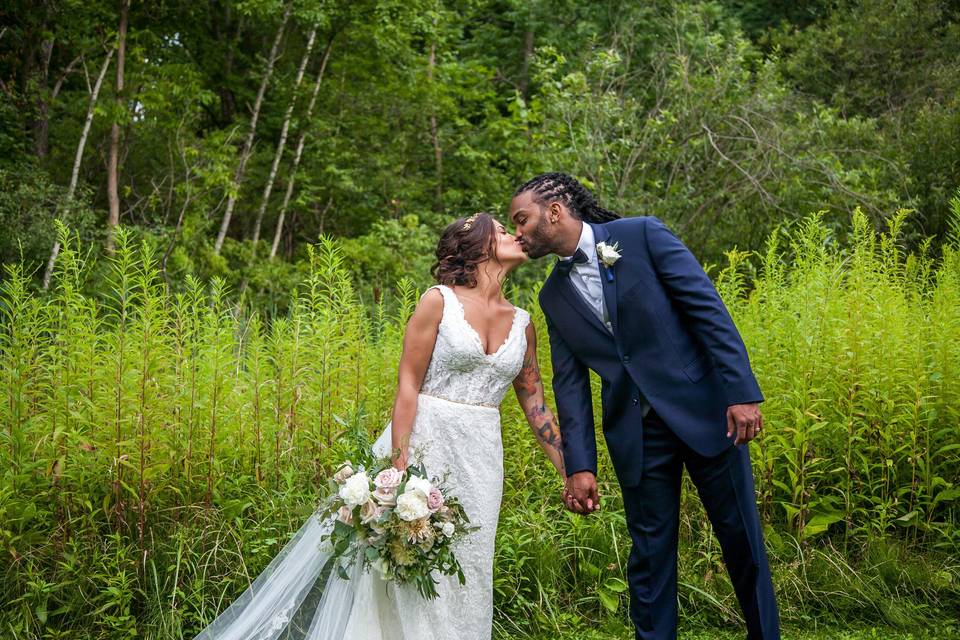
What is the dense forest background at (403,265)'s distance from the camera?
418 centimetres

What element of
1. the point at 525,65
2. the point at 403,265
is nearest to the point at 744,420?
the point at 403,265

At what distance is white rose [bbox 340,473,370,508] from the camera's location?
3088mm

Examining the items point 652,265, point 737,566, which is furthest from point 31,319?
point 737,566

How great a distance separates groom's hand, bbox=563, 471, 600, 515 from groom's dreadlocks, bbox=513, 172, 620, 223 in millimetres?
1052

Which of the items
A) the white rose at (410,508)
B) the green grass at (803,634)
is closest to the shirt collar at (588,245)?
the white rose at (410,508)

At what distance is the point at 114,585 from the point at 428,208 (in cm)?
1103

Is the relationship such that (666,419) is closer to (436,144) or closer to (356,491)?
(356,491)

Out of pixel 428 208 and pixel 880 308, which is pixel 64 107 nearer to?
pixel 428 208

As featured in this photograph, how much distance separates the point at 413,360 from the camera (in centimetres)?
343

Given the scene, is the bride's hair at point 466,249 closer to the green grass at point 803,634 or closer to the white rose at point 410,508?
the white rose at point 410,508

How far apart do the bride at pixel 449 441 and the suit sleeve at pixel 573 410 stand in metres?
0.11

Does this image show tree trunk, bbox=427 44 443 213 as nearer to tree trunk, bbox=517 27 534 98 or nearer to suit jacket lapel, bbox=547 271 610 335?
tree trunk, bbox=517 27 534 98

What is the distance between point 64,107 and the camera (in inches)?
496

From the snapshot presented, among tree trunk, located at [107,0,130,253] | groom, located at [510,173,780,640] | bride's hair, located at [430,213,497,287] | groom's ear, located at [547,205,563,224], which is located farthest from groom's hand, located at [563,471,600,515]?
tree trunk, located at [107,0,130,253]
